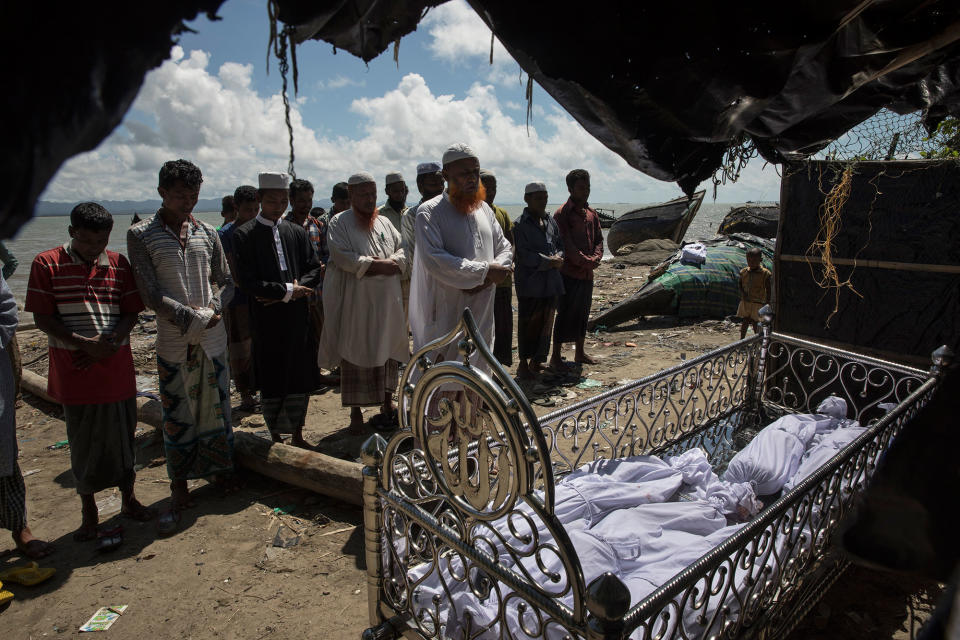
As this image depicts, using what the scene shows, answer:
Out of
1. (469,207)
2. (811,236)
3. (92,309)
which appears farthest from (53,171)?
(811,236)

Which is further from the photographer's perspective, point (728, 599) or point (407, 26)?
point (728, 599)

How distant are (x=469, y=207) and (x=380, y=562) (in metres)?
2.42

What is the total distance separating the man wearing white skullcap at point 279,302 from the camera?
3885mm

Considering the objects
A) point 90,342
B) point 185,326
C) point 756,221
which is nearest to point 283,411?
point 185,326

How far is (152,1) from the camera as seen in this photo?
2.10ft

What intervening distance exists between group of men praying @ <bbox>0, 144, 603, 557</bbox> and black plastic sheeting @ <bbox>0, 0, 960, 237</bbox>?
181cm

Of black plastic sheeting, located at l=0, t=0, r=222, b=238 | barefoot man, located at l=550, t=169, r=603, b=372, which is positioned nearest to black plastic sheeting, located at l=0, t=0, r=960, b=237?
black plastic sheeting, located at l=0, t=0, r=222, b=238

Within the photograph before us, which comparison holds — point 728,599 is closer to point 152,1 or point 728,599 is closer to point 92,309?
point 152,1

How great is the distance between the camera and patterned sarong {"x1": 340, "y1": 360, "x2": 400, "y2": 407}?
4.53m

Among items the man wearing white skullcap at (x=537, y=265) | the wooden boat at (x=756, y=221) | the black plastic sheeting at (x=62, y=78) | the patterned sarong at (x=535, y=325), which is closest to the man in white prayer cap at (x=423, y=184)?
the man wearing white skullcap at (x=537, y=265)

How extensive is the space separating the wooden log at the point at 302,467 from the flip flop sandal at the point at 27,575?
3.93ft

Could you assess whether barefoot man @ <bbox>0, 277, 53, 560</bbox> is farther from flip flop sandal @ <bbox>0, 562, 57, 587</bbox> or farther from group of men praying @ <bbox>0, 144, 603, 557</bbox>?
flip flop sandal @ <bbox>0, 562, 57, 587</bbox>

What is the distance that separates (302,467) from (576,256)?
376 centimetres

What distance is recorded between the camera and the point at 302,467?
359 cm
